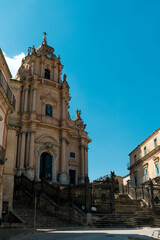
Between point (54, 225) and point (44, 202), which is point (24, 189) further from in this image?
point (54, 225)

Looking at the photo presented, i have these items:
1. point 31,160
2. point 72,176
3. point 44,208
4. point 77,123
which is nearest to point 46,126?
point 31,160

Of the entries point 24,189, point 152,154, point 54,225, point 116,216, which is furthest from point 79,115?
point 54,225

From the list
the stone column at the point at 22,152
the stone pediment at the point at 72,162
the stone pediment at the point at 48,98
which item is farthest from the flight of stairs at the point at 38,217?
the stone pediment at the point at 48,98

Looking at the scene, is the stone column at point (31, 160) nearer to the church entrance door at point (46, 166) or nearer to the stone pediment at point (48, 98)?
the church entrance door at point (46, 166)

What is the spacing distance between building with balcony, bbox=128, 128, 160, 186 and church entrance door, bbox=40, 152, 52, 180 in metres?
13.1

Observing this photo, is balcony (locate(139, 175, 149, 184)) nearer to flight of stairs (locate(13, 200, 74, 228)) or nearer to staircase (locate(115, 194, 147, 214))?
staircase (locate(115, 194, 147, 214))

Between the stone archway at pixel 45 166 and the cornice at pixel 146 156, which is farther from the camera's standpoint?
the cornice at pixel 146 156

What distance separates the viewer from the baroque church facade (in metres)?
31.6

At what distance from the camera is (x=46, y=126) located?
3338 cm

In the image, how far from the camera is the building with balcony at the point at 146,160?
3438cm

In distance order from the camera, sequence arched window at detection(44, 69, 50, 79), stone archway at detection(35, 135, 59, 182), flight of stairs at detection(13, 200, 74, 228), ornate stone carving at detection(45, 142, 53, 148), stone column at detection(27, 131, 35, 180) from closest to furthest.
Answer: flight of stairs at detection(13, 200, 74, 228), stone column at detection(27, 131, 35, 180), stone archway at detection(35, 135, 59, 182), ornate stone carving at detection(45, 142, 53, 148), arched window at detection(44, 69, 50, 79)

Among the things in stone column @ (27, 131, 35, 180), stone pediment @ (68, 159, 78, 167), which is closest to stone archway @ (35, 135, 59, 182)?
stone column @ (27, 131, 35, 180)

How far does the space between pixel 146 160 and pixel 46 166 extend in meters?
14.6

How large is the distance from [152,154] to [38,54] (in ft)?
71.6
